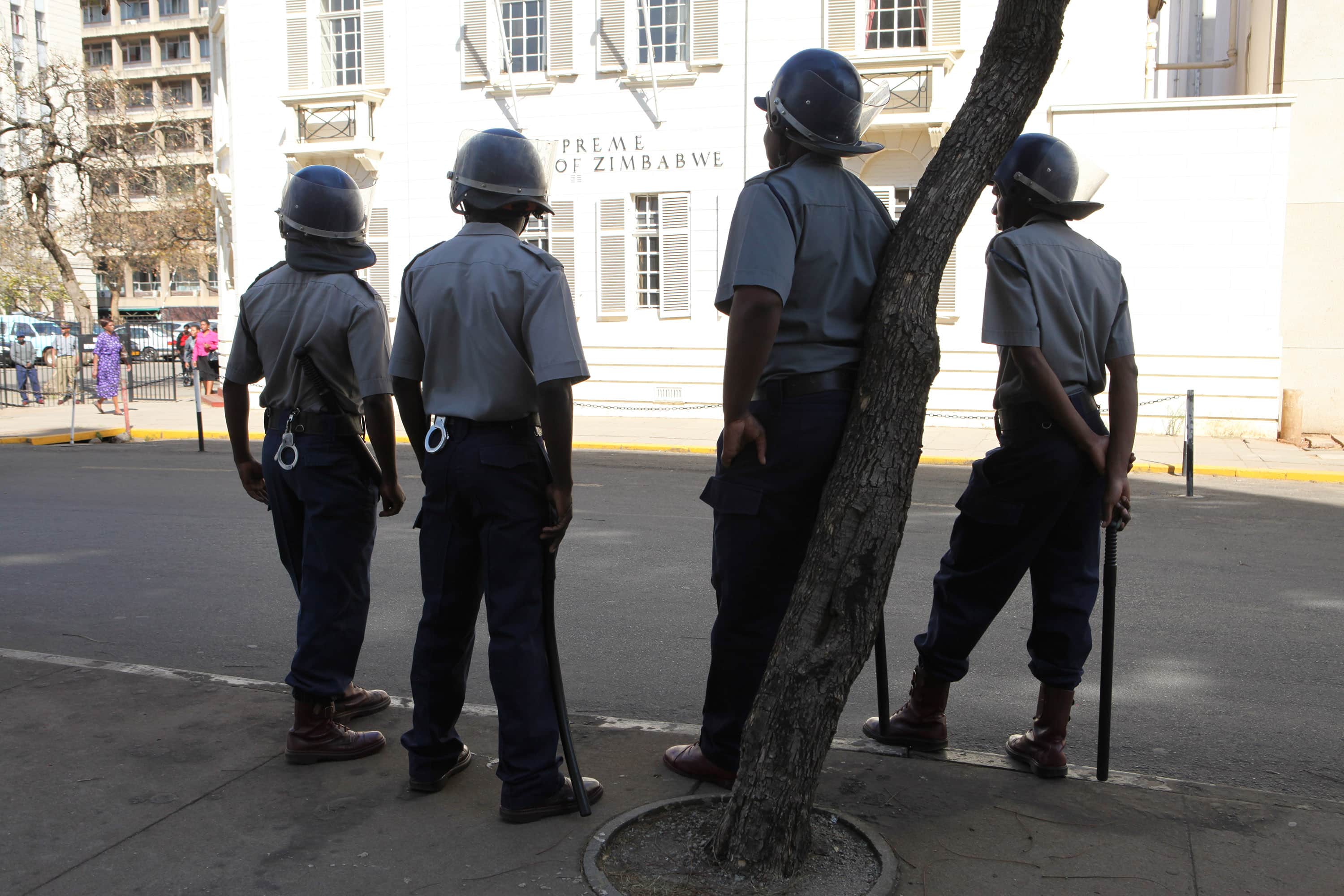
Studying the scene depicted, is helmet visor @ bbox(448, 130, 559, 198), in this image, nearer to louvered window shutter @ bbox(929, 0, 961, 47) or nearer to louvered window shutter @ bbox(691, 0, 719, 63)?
louvered window shutter @ bbox(929, 0, 961, 47)

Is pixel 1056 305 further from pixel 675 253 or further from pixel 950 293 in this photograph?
pixel 675 253

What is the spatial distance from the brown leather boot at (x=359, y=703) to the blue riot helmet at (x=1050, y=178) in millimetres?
2826

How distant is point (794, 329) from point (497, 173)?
98 cm

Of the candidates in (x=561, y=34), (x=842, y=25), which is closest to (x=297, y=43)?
(x=561, y=34)

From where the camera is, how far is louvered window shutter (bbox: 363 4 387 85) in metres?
19.9

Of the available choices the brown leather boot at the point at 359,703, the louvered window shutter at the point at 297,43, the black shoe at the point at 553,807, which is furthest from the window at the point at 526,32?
the black shoe at the point at 553,807

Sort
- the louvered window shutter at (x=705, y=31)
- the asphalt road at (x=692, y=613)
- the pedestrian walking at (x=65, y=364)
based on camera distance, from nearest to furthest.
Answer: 1. the asphalt road at (x=692, y=613)
2. the louvered window shutter at (x=705, y=31)
3. the pedestrian walking at (x=65, y=364)

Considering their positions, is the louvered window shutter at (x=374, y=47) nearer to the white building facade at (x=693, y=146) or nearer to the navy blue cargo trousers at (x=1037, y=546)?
the white building facade at (x=693, y=146)

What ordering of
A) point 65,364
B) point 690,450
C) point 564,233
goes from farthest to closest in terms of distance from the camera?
1. point 65,364
2. point 564,233
3. point 690,450

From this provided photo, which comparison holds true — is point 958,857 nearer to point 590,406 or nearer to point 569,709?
point 569,709

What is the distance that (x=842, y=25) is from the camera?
1762 centimetres

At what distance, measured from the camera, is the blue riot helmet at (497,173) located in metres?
3.31

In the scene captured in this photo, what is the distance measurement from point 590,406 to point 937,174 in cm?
1641

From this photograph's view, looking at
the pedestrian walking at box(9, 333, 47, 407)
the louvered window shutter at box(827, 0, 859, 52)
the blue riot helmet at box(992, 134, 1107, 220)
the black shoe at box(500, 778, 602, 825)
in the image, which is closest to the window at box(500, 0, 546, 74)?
the louvered window shutter at box(827, 0, 859, 52)
